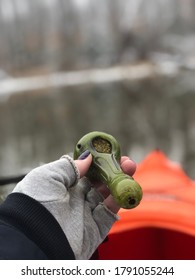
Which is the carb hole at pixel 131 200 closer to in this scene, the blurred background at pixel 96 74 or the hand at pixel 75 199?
the hand at pixel 75 199

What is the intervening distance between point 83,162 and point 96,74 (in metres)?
17.0

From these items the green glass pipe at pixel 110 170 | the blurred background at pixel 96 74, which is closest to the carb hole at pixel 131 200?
the green glass pipe at pixel 110 170

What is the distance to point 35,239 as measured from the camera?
959 mm

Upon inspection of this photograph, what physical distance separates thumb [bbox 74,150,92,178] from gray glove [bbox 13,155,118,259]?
0.02 m

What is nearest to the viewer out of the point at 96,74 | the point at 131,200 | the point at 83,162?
the point at 131,200

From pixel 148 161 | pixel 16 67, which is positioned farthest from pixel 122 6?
pixel 148 161

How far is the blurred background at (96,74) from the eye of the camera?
540cm

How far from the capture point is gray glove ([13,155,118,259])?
1.00 m

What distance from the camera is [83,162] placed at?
110cm

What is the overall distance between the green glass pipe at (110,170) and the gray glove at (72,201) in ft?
0.16

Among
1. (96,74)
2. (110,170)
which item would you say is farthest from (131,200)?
(96,74)

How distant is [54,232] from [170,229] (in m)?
0.88

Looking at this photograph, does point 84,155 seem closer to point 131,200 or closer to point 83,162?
point 83,162
